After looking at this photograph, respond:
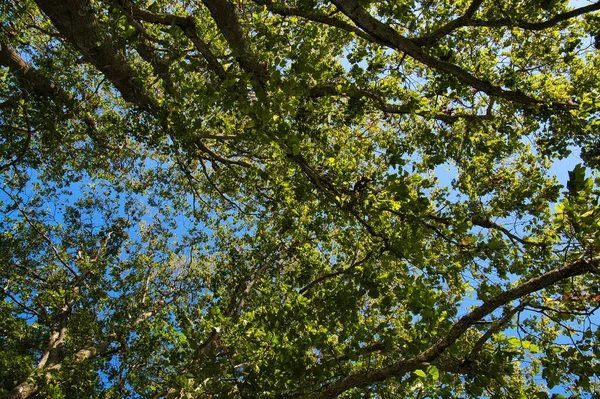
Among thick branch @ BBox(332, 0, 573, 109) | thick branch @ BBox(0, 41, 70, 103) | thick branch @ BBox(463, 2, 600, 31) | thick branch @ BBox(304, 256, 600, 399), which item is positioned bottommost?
thick branch @ BBox(304, 256, 600, 399)

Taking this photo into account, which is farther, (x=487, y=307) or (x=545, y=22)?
(x=545, y=22)

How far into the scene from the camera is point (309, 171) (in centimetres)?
463

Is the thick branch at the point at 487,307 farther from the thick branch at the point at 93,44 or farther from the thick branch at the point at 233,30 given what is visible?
the thick branch at the point at 93,44

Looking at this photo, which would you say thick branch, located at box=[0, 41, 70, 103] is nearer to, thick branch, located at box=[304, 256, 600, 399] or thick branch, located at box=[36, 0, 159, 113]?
thick branch, located at box=[36, 0, 159, 113]

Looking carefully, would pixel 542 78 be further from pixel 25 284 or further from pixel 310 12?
pixel 25 284

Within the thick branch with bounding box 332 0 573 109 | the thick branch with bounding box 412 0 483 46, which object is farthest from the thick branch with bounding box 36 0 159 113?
the thick branch with bounding box 412 0 483 46

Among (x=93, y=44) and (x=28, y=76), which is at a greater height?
(x=28, y=76)

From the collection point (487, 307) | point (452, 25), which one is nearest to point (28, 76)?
point (452, 25)

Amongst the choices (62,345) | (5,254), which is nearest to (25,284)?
(5,254)

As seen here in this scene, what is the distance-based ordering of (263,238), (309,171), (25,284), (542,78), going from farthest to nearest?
(25,284) < (263,238) < (542,78) < (309,171)

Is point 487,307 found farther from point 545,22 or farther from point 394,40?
point 545,22

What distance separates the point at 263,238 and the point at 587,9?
7178 millimetres

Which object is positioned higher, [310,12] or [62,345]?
[310,12]

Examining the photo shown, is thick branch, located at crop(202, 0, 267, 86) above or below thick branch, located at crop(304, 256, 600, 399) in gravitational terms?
above
